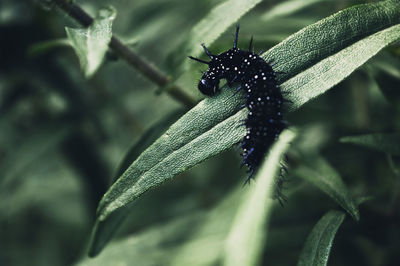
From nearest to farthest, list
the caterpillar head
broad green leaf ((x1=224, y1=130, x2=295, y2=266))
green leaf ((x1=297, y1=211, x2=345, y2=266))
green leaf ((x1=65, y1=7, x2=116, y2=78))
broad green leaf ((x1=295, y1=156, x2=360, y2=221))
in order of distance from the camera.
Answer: broad green leaf ((x1=224, y1=130, x2=295, y2=266)), green leaf ((x1=65, y1=7, x2=116, y2=78)), green leaf ((x1=297, y1=211, x2=345, y2=266)), broad green leaf ((x1=295, y1=156, x2=360, y2=221)), the caterpillar head

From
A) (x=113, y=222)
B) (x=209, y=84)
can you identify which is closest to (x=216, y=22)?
(x=209, y=84)

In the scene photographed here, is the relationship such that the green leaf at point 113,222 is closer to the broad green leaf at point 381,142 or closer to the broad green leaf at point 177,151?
the broad green leaf at point 177,151

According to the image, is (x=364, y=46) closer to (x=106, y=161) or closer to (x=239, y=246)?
(x=239, y=246)

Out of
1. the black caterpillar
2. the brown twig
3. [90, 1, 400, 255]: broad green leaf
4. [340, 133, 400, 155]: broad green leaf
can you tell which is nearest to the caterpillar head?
the black caterpillar


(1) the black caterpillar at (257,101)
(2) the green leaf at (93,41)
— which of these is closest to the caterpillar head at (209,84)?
(1) the black caterpillar at (257,101)

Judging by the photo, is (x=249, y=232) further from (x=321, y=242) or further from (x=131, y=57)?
(x=131, y=57)

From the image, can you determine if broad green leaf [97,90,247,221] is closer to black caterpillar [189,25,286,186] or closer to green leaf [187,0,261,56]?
black caterpillar [189,25,286,186]
